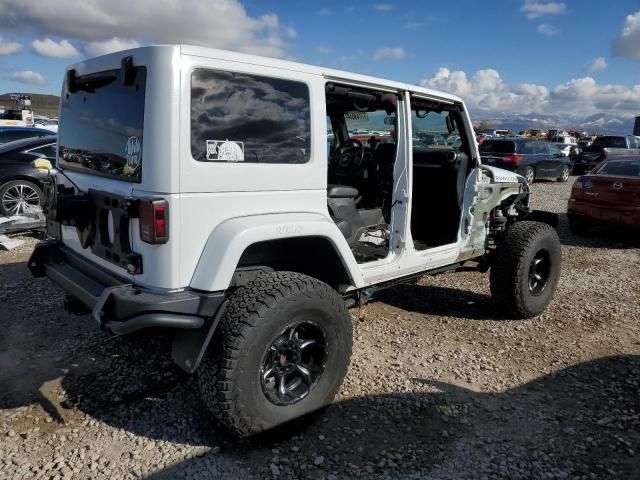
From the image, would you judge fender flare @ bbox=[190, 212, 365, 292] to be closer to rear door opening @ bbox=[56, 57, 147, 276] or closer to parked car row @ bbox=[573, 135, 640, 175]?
rear door opening @ bbox=[56, 57, 147, 276]

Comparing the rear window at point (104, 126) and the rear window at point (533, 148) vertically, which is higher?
the rear window at point (533, 148)

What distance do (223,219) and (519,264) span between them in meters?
2.93

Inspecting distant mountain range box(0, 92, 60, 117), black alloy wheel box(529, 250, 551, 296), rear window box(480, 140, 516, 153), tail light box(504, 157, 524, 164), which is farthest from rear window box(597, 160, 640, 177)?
distant mountain range box(0, 92, 60, 117)

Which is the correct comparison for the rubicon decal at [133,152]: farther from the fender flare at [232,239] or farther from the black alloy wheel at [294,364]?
the black alloy wheel at [294,364]

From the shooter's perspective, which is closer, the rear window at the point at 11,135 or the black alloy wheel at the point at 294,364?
the black alloy wheel at the point at 294,364

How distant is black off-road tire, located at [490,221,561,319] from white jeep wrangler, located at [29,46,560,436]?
108 centimetres

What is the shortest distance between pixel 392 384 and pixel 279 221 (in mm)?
1529

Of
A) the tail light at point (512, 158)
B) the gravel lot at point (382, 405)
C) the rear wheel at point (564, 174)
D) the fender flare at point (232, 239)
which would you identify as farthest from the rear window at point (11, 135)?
the rear wheel at point (564, 174)

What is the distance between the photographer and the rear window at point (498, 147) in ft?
51.1

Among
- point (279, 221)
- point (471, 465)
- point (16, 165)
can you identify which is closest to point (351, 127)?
point (279, 221)

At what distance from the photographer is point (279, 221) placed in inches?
108

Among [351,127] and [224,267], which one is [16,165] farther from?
[224,267]

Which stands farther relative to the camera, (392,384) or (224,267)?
(392,384)

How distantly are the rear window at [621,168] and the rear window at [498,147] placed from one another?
6810 millimetres
